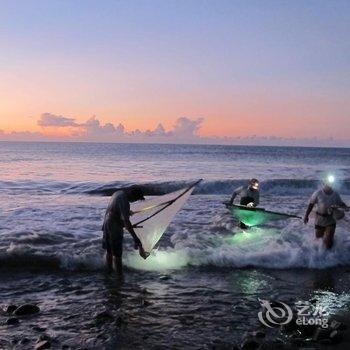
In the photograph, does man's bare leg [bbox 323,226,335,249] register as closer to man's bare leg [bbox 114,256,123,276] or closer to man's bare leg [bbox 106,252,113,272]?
man's bare leg [bbox 114,256,123,276]

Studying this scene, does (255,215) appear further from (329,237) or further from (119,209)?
(119,209)

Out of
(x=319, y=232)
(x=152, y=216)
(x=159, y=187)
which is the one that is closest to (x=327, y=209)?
(x=319, y=232)

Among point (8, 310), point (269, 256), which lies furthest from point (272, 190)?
point (8, 310)

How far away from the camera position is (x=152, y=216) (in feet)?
34.4

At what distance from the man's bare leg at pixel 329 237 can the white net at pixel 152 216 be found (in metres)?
4.03

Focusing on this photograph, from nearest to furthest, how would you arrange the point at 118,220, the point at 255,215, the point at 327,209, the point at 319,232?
the point at 118,220 < the point at 327,209 < the point at 319,232 < the point at 255,215

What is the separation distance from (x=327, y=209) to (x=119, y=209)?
5531 mm

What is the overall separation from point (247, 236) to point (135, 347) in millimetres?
8383

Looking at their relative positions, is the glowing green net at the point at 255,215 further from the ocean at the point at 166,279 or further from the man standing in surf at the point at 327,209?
the man standing in surf at the point at 327,209

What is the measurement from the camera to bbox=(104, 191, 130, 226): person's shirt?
9.13 metres

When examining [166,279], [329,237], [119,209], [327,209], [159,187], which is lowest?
[159,187]

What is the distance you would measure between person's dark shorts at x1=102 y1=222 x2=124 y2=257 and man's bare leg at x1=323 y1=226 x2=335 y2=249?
556cm

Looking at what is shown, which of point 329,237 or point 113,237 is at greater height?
point 113,237

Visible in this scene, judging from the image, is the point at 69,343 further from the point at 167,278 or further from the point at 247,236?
the point at 247,236
